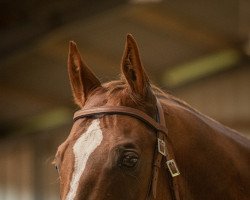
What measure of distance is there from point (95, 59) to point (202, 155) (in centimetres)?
713

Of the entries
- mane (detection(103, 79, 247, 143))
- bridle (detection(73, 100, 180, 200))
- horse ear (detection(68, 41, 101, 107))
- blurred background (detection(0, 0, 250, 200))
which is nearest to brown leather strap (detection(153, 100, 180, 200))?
bridle (detection(73, 100, 180, 200))

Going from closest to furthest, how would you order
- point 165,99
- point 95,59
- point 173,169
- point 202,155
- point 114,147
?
1. point 114,147
2. point 173,169
3. point 202,155
4. point 165,99
5. point 95,59

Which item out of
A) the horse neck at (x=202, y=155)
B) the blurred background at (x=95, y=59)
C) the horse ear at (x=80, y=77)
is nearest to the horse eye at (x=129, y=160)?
the horse neck at (x=202, y=155)

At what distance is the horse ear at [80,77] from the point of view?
263 cm

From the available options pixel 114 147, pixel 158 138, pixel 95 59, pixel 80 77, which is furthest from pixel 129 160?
pixel 95 59

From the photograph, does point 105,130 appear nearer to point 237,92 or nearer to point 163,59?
point 163,59

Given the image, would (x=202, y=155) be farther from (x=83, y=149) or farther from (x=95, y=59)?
(x=95, y=59)

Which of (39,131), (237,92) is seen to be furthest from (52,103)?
(237,92)

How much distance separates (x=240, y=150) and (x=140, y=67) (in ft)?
1.92

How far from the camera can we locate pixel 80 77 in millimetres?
2639

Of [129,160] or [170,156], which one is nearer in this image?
[129,160]

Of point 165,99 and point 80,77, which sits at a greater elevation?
point 80,77

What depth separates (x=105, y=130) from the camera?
7.59 ft

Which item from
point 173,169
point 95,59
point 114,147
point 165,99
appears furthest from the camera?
point 95,59
